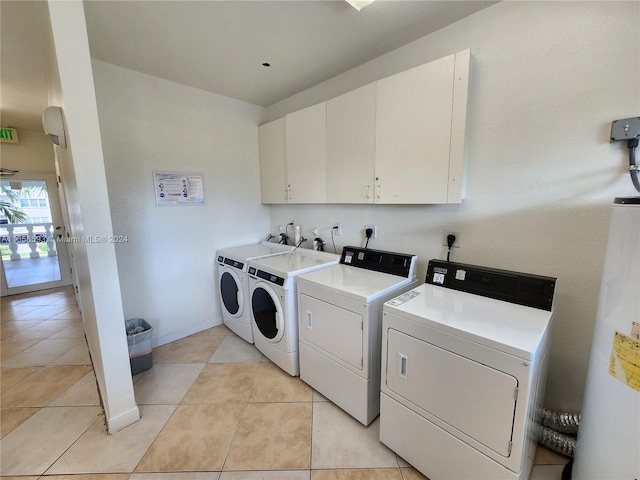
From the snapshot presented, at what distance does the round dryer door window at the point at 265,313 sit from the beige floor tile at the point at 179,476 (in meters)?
0.91

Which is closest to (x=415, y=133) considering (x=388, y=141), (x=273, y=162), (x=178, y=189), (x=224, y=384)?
(x=388, y=141)

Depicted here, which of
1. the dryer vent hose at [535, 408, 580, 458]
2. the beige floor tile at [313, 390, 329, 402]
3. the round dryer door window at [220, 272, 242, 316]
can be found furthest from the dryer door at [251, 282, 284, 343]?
the dryer vent hose at [535, 408, 580, 458]

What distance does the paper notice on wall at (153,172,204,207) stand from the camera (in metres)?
2.46

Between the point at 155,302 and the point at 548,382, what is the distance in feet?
10.3

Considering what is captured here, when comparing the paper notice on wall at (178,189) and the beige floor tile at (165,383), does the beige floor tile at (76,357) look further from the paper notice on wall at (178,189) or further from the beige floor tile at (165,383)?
the paper notice on wall at (178,189)

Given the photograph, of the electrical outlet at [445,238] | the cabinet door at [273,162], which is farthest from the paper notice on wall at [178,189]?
the electrical outlet at [445,238]

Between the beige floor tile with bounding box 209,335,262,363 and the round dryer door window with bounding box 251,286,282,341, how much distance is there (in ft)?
0.94

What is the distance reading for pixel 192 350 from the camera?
2.53m

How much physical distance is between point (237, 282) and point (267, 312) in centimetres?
46

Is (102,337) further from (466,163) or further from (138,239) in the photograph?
(466,163)

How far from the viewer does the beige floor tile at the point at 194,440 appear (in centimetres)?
143

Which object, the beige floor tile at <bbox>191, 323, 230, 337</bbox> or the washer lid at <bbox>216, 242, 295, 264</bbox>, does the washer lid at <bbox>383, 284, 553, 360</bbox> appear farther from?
the beige floor tile at <bbox>191, 323, 230, 337</bbox>

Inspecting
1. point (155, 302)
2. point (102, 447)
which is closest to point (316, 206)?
point (155, 302)

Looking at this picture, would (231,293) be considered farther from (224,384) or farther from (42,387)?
(42,387)
